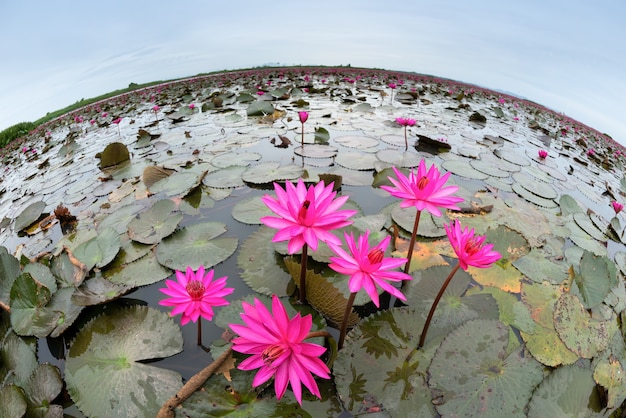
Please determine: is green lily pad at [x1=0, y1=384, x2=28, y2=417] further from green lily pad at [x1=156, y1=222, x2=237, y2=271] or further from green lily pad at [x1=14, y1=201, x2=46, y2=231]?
green lily pad at [x1=14, y1=201, x2=46, y2=231]

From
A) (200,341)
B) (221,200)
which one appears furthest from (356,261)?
(221,200)

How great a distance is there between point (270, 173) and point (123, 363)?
7.04ft

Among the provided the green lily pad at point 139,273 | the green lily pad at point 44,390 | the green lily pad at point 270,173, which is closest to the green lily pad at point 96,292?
the green lily pad at point 139,273

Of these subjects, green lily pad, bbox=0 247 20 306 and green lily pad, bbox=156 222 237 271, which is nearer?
green lily pad, bbox=0 247 20 306

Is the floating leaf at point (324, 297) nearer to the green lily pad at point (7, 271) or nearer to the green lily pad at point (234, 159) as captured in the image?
the green lily pad at point (7, 271)

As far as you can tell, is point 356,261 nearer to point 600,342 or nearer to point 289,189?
point 289,189

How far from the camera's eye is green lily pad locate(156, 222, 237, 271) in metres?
1.96

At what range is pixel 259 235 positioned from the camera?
6.83 feet

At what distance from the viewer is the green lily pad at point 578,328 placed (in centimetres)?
154

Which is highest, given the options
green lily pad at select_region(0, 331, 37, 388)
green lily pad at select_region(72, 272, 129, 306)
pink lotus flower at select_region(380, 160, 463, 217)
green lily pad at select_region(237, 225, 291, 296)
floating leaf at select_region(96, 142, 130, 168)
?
pink lotus flower at select_region(380, 160, 463, 217)

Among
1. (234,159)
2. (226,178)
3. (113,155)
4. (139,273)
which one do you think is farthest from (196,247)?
(113,155)

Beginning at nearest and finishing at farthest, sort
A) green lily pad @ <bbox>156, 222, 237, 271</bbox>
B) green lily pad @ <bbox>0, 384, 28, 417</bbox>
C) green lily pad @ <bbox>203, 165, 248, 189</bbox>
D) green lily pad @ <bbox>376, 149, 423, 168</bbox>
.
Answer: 1. green lily pad @ <bbox>0, 384, 28, 417</bbox>
2. green lily pad @ <bbox>156, 222, 237, 271</bbox>
3. green lily pad @ <bbox>203, 165, 248, 189</bbox>
4. green lily pad @ <bbox>376, 149, 423, 168</bbox>

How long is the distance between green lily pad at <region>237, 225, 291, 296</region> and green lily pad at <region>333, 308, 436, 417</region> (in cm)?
51

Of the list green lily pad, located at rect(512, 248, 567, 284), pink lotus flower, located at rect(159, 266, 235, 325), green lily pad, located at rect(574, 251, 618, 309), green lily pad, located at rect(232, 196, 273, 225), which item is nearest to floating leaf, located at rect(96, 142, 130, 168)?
green lily pad, located at rect(232, 196, 273, 225)
